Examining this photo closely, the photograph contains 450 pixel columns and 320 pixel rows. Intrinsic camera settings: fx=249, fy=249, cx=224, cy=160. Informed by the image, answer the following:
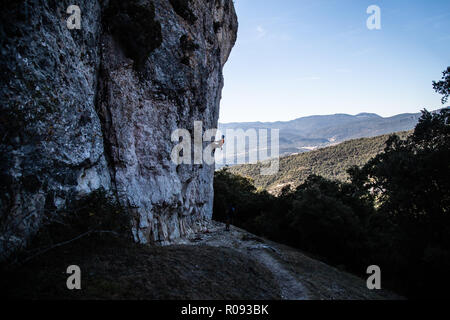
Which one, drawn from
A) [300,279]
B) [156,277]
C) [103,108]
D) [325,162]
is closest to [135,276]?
[156,277]

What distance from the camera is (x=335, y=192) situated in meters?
31.5

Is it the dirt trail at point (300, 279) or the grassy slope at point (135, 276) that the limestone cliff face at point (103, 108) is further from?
the dirt trail at point (300, 279)

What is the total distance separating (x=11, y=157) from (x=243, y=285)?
28.4 ft

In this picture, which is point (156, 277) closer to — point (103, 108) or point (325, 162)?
point (103, 108)

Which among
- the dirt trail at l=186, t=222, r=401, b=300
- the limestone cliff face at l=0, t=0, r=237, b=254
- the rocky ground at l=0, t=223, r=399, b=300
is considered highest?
the limestone cliff face at l=0, t=0, r=237, b=254

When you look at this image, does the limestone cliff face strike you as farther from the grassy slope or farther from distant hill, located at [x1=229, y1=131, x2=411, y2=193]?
distant hill, located at [x1=229, y1=131, x2=411, y2=193]

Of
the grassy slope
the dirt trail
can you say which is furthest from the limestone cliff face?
the dirt trail

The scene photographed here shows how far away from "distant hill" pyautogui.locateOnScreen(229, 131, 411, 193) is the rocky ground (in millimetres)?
83832

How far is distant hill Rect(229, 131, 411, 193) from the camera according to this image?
97.7 meters

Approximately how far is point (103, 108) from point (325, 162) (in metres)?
111

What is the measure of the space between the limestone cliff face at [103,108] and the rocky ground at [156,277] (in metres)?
1.37
